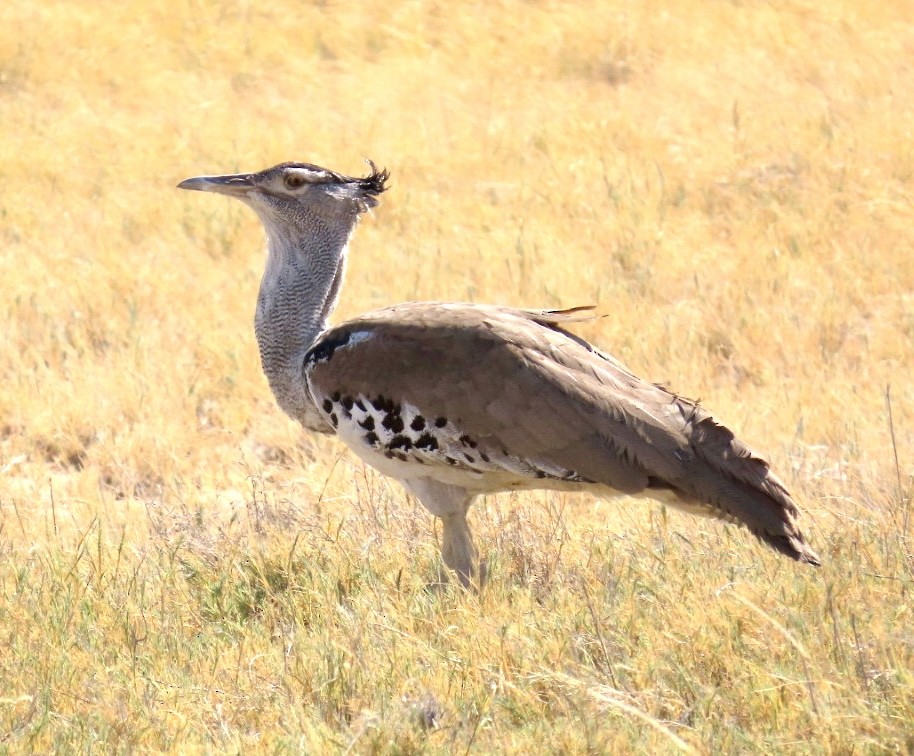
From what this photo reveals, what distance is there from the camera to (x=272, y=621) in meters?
3.92

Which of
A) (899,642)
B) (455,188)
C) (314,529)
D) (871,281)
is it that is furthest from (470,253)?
(899,642)

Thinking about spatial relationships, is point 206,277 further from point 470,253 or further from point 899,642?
point 899,642

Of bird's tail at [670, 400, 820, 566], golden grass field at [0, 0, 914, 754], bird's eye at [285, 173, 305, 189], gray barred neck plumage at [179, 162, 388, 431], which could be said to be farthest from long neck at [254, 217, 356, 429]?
bird's tail at [670, 400, 820, 566]

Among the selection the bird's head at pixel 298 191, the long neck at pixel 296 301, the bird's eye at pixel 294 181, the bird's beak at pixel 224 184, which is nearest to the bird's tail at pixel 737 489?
the long neck at pixel 296 301

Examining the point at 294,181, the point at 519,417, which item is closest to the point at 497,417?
the point at 519,417

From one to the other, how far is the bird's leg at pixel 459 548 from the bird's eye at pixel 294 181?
1215mm

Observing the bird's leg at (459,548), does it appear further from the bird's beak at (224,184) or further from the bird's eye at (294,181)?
the bird's beak at (224,184)

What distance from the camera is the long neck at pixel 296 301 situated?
4.39m

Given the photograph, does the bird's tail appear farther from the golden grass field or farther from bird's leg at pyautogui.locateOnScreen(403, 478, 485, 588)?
bird's leg at pyautogui.locateOnScreen(403, 478, 485, 588)

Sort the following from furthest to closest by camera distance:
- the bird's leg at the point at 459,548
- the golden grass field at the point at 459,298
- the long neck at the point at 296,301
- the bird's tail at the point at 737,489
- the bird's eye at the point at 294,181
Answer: the bird's eye at the point at 294,181 → the long neck at the point at 296,301 → the bird's leg at the point at 459,548 → the bird's tail at the point at 737,489 → the golden grass field at the point at 459,298

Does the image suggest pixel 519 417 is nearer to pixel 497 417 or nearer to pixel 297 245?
pixel 497 417

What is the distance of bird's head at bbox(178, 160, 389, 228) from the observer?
461 cm

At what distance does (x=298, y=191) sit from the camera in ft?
15.1

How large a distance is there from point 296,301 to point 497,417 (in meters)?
0.90
